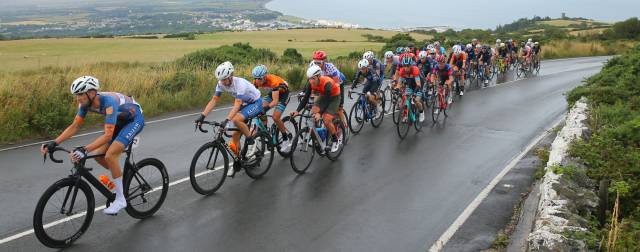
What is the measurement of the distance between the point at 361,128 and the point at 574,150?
556cm

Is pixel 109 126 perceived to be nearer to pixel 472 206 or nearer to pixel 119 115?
pixel 119 115

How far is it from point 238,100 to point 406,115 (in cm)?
550

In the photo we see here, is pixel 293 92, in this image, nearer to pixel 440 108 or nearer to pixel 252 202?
pixel 440 108

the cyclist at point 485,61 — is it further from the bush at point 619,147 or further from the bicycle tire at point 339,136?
the bicycle tire at point 339,136

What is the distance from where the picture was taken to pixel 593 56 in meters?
45.7

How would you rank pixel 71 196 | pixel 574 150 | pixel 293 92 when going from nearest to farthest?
pixel 71 196 < pixel 574 150 < pixel 293 92

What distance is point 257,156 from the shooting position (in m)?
8.76

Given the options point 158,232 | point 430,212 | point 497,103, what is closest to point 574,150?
point 430,212

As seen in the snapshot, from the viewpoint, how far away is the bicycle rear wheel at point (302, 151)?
899 centimetres

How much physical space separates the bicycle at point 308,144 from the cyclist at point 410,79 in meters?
4.00

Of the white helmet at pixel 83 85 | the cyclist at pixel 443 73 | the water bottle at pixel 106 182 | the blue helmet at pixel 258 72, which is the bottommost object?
the water bottle at pixel 106 182

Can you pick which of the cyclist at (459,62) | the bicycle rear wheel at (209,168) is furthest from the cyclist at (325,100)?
the cyclist at (459,62)

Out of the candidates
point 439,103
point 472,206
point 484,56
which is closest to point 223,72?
point 472,206

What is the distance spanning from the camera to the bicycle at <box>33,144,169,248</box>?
5727 mm
